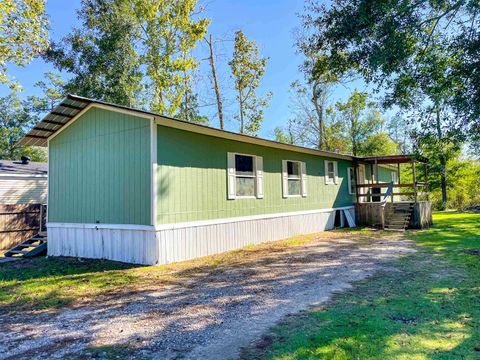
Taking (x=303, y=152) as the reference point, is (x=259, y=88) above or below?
above

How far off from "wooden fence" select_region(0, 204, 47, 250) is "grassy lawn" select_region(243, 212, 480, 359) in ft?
35.8

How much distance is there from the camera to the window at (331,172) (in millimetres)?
13891

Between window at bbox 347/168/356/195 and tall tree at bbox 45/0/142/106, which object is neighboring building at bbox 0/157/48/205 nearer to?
tall tree at bbox 45/0/142/106

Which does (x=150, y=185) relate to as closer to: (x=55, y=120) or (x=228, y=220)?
(x=228, y=220)

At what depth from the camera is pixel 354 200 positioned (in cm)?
1575

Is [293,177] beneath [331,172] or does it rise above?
beneath

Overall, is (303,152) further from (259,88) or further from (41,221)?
(259,88)

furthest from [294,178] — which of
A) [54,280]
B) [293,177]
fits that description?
[54,280]

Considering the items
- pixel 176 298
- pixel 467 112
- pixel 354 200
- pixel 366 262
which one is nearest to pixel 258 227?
pixel 366 262

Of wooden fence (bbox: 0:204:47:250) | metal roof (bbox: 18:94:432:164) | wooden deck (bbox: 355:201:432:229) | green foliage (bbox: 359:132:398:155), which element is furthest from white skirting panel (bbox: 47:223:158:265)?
green foliage (bbox: 359:132:398:155)

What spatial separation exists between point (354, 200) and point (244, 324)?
13218 mm

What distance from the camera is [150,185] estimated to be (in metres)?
7.04

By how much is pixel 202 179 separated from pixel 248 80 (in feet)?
52.2

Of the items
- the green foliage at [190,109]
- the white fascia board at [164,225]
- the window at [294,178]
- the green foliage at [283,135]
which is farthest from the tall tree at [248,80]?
the white fascia board at [164,225]
